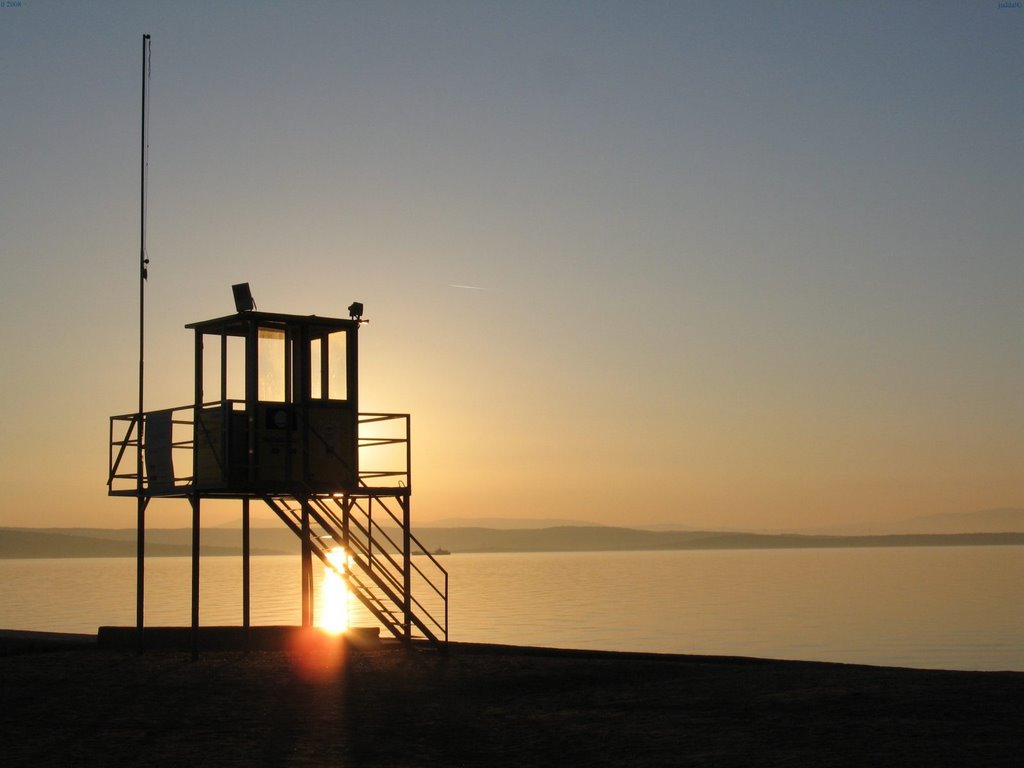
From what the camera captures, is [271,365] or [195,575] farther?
[195,575]

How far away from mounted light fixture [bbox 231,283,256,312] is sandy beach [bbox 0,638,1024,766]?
21.0ft

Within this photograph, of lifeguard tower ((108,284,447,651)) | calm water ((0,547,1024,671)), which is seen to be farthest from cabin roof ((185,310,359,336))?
calm water ((0,547,1024,671))

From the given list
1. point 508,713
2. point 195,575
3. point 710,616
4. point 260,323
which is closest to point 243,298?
point 260,323

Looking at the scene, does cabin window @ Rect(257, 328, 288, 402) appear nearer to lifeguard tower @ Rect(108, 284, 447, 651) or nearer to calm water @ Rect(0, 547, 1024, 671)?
lifeguard tower @ Rect(108, 284, 447, 651)

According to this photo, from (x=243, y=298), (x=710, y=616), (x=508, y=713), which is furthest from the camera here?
(x=710, y=616)

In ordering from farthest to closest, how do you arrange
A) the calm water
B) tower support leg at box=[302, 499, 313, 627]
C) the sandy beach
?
the calm water < tower support leg at box=[302, 499, 313, 627] < the sandy beach

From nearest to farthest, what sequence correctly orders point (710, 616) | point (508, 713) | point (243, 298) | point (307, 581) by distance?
1. point (508, 713)
2. point (243, 298)
3. point (307, 581)
4. point (710, 616)

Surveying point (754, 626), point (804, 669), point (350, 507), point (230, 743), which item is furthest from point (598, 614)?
point (230, 743)

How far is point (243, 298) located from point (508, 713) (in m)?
10.9

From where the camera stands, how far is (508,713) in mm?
16328

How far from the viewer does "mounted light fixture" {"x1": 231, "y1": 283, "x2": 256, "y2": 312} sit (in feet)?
79.3

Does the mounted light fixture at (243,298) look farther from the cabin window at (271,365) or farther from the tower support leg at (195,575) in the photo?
the tower support leg at (195,575)

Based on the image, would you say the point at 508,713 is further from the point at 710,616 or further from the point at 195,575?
the point at 710,616

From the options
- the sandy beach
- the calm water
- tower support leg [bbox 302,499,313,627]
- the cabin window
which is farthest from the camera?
the calm water
